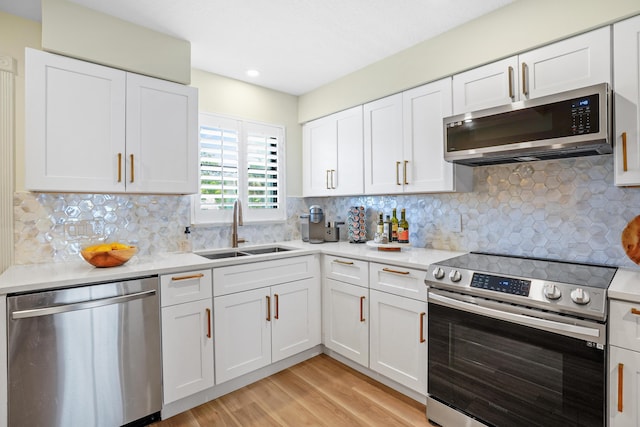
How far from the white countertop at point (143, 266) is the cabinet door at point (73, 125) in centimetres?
50

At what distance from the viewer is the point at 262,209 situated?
323cm

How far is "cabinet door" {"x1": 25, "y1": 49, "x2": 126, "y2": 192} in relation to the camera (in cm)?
186

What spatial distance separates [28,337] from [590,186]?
3.17 metres

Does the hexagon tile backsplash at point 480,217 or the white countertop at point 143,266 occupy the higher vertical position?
the hexagon tile backsplash at point 480,217

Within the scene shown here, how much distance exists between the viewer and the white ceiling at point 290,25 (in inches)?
77.2

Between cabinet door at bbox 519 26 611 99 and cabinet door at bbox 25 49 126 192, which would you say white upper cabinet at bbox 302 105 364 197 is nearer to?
cabinet door at bbox 519 26 611 99

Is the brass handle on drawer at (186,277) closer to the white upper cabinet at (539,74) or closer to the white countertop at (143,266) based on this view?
the white countertop at (143,266)

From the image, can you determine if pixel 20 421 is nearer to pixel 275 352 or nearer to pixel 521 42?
pixel 275 352

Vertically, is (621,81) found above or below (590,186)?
above

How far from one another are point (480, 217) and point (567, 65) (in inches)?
42.2

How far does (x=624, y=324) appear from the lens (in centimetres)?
136

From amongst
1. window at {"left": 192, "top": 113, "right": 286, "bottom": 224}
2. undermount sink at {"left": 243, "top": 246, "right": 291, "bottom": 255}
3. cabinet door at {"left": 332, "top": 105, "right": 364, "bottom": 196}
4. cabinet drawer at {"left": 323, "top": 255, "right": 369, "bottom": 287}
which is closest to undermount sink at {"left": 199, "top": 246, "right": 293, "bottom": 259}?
undermount sink at {"left": 243, "top": 246, "right": 291, "bottom": 255}

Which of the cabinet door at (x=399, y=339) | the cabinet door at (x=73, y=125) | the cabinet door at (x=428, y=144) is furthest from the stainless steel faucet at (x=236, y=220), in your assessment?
the cabinet door at (x=428, y=144)

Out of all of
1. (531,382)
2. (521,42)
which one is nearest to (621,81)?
(521,42)
